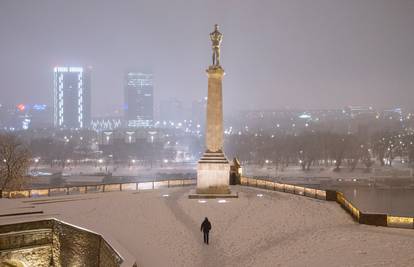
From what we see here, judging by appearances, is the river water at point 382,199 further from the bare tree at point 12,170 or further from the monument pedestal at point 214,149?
the bare tree at point 12,170

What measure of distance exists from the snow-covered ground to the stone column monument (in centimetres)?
181

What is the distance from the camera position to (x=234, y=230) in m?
19.2

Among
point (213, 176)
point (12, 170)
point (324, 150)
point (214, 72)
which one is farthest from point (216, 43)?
point (324, 150)

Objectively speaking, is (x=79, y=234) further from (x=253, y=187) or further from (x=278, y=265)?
(x=253, y=187)

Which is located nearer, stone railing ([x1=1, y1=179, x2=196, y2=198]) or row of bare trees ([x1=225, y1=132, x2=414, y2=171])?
stone railing ([x1=1, y1=179, x2=196, y2=198])

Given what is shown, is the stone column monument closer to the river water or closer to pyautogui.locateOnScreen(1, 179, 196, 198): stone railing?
pyautogui.locateOnScreen(1, 179, 196, 198): stone railing

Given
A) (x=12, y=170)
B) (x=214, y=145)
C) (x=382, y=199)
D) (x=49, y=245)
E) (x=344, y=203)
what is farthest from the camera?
(x=382, y=199)

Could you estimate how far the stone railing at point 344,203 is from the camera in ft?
64.2

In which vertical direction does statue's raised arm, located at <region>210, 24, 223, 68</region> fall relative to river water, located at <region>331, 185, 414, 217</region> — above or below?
above

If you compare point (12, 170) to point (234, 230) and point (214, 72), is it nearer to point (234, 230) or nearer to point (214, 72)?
point (214, 72)

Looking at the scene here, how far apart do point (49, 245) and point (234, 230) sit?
26.7 feet

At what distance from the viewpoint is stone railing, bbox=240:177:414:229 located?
19562mm

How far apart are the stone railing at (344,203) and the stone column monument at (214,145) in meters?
4.91

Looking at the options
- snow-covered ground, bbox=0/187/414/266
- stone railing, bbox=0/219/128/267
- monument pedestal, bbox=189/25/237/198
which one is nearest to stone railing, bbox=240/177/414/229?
snow-covered ground, bbox=0/187/414/266
